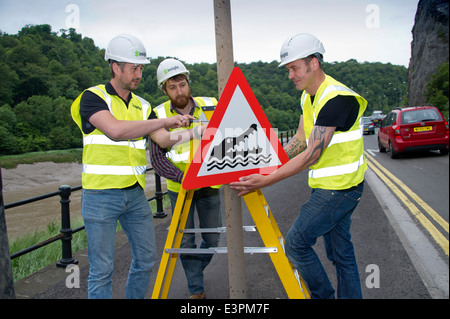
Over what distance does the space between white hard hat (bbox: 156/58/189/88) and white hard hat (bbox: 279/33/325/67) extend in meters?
1.09

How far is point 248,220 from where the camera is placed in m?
Answer: 6.86

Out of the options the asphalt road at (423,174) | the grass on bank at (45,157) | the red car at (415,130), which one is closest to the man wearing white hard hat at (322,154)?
the asphalt road at (423,174)

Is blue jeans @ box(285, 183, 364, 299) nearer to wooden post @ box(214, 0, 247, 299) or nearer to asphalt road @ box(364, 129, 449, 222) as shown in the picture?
wooden post @ box(214, 0, 247, 299)

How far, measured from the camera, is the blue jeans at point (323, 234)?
2850 mm

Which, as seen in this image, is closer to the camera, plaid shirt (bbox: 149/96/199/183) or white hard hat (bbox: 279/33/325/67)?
white hard hat (bbox: 279/33/325/67)

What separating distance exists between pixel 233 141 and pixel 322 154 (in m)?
0.93

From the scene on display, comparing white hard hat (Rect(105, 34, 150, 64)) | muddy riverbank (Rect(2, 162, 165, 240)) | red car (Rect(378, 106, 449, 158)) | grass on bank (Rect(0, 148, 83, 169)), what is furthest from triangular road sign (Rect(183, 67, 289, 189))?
grass on bank (Rect(0, 148, 83, 169))

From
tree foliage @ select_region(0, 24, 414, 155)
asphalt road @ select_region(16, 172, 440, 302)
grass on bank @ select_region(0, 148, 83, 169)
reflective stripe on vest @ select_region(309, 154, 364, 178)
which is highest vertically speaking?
tree foliage @ select_region(0, 24, 414, 155)

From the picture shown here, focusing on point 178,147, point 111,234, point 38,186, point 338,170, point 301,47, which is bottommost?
point 38,186

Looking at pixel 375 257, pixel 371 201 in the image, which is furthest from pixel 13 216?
pixel 375 257

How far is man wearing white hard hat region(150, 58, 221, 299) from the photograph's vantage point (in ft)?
11.1

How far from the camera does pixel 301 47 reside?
280 centimetres

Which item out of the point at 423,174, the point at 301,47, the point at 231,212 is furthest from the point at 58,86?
the point at 231,212

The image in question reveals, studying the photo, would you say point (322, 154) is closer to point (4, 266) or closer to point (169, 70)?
point (169, 70)
